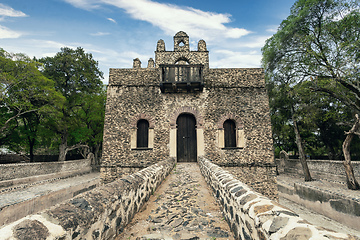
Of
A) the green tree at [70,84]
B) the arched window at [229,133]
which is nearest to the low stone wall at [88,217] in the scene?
the arched window at [229,133]

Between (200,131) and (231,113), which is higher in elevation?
(231,113)

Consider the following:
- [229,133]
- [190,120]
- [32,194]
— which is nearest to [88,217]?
[190,120]

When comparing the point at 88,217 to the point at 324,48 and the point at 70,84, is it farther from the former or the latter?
the point at 70,84

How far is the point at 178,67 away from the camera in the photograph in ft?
35.3

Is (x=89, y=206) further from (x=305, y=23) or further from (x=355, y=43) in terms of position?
(x=305, y=23)

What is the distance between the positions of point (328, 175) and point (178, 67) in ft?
51.0

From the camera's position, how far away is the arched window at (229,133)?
36.6ft

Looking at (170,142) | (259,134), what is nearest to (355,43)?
(259,134)

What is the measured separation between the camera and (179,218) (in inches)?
137

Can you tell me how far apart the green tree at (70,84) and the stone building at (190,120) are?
35.4 ft

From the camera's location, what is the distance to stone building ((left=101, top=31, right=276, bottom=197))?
417 inches

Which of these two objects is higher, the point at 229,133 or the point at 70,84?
the point at 70,84

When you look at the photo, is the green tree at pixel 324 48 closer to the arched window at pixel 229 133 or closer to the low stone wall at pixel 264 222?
the arched window at pixel 229 133

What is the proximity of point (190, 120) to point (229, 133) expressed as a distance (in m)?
2.67
